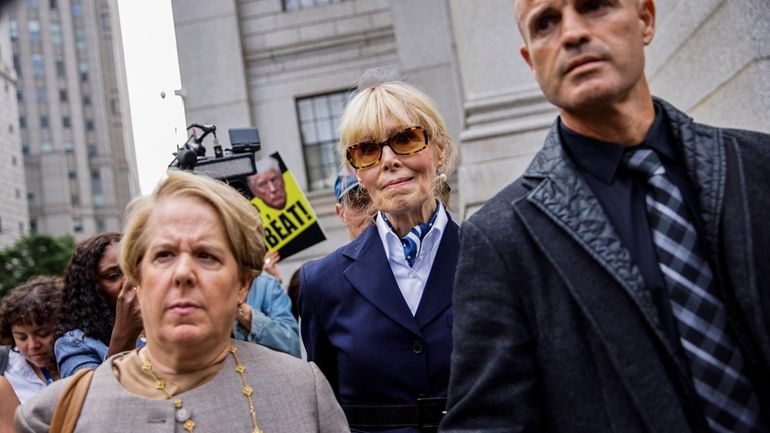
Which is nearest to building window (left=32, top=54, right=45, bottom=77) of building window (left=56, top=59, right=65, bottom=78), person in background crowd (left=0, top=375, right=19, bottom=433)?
building window (left=56, top=59, right=65, bottom=78)

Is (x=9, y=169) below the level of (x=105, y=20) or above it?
below

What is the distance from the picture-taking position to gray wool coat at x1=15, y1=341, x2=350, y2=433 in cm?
233

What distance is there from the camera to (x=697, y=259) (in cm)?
190

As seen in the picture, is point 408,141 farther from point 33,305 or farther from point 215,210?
point 33,305

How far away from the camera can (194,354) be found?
96.1 inches

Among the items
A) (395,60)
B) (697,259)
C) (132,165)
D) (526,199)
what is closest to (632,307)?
(697,259)

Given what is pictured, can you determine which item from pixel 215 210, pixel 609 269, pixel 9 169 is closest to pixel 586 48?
pixel 609 269

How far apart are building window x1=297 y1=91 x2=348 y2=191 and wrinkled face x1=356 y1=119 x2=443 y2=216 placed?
1363 cm

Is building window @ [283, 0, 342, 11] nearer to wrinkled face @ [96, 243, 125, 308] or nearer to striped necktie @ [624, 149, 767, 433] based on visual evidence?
wrinkled face @ [96, 243, 125, 308]

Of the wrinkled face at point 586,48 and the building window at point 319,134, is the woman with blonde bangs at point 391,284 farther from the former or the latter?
the building window at point 319,134

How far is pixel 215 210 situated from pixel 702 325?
1.42 metres

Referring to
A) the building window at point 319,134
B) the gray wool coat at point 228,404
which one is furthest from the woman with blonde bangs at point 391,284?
the building window at point 319,134

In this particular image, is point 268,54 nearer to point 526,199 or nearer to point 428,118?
point 428,118

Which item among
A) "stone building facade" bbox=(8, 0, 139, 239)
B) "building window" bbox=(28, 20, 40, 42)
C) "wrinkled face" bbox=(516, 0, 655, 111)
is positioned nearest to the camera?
"wrinkled face" bbox=(516, 0, 655, 111)
